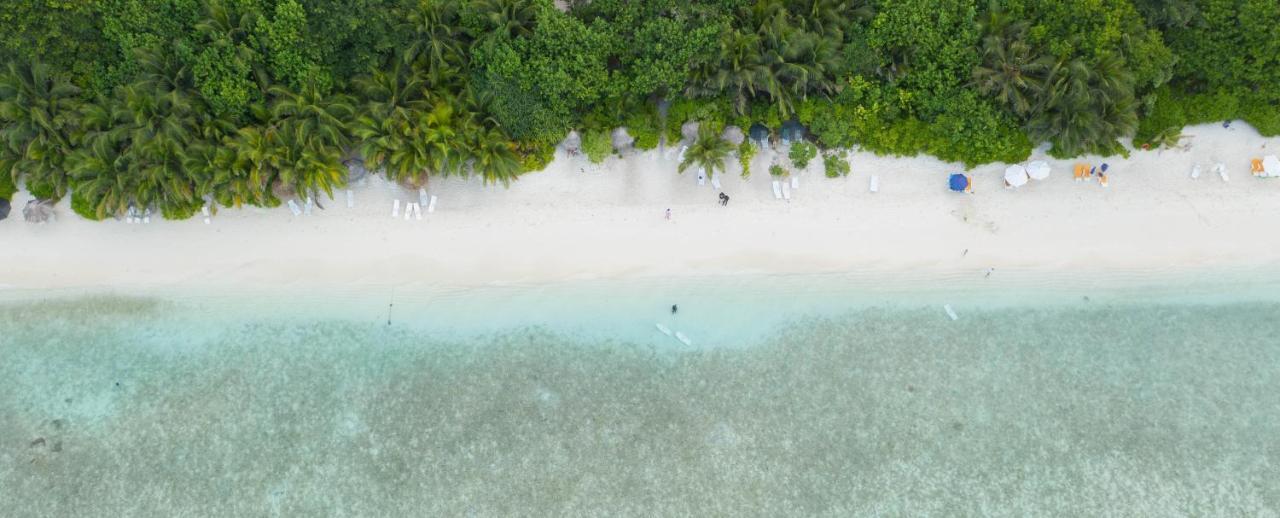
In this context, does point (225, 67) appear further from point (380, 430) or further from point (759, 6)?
point (759, 6)

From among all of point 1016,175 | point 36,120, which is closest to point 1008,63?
point 1016,175

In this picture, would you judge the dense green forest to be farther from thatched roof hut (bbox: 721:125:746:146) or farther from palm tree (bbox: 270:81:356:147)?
thatched roof hut (bbox: 721:125:746:146)

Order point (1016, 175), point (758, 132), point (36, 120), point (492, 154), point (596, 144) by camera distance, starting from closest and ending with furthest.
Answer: point (36, 120) < point (492, 154) < point (596, 144) < point (1016, 175) < point (758, 132)

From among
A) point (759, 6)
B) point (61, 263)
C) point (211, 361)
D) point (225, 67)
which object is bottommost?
point (211, 361)

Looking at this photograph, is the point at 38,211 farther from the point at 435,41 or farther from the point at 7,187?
the point at 435,41

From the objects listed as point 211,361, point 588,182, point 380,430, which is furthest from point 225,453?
point 588,182

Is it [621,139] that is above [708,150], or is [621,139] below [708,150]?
above

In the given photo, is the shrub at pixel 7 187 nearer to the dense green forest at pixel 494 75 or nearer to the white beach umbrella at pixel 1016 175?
the dense green forest at pixel 494 75

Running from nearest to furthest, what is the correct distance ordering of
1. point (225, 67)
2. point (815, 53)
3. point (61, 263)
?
point (225, 67) < point (815, 53) < point (61, 263)

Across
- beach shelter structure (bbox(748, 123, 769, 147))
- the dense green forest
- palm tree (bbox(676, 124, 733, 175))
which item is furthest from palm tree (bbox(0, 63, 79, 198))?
beach shelter structure (bbox(748, 123, 769, 147))
